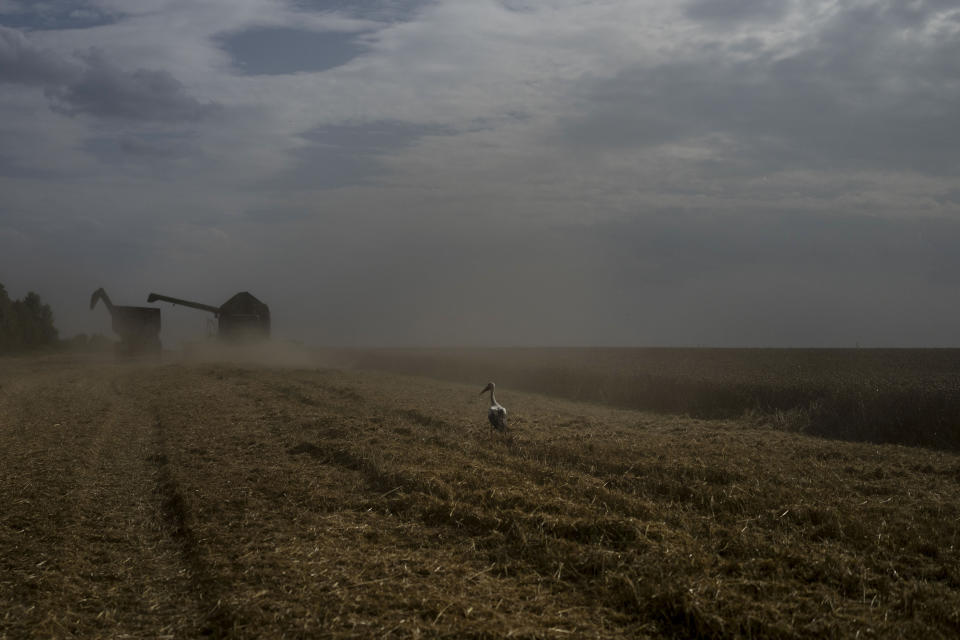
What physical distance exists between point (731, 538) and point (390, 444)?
6269 mm

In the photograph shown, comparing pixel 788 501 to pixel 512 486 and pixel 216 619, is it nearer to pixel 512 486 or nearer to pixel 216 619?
pixel 512 486

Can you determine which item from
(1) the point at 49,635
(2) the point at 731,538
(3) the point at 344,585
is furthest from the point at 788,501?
(1) the point at 49,635

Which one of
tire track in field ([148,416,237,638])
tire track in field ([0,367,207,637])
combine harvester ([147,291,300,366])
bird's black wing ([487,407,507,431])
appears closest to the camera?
tire track in field ([148,416,237,638])

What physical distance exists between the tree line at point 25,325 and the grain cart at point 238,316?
1474 cm

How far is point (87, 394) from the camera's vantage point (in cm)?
2023

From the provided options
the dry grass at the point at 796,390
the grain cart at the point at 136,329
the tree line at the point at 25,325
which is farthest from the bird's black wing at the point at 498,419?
the tree line at the point at 25,325

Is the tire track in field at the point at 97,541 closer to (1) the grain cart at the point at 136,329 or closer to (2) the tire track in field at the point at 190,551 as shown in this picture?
(2) the tire track in field at the point at 190,551

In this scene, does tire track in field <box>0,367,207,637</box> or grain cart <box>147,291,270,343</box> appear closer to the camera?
tire track in field <box>0,367,207,637</box>

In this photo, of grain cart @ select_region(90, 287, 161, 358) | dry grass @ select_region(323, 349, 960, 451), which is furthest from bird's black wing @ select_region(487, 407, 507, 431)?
grain cart @ select_region(90, 287, 161, 358)

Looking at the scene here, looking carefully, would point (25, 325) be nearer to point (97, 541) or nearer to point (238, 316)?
point (238, 316)

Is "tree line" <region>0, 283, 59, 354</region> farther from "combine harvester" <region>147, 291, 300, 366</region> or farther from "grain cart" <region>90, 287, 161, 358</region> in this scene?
"combine harvester" <region>147, 291, 300, 366</region>

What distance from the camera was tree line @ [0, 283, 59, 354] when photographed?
156 ft

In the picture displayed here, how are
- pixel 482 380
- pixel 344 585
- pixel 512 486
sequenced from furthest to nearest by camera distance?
pixel 482 380, pixel 512 486, pixel 344 585

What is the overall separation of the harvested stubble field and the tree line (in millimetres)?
41377
